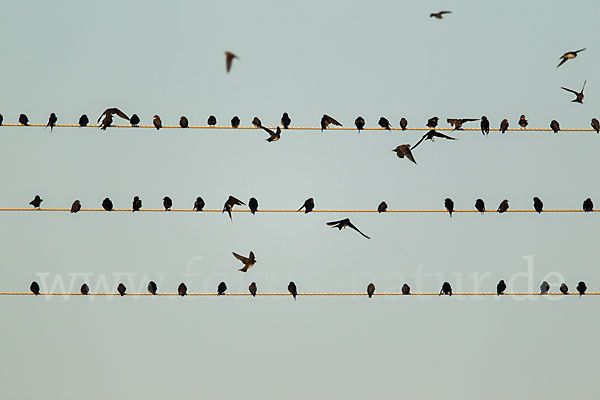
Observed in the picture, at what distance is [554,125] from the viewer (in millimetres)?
4750

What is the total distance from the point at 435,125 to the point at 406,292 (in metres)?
1.10

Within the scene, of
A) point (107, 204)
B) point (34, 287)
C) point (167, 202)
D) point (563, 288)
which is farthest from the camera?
point (563, 288)

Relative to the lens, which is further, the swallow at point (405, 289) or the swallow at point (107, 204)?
the swallow at point (405, 289)

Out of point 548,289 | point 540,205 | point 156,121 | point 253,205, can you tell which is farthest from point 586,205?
point 156,121

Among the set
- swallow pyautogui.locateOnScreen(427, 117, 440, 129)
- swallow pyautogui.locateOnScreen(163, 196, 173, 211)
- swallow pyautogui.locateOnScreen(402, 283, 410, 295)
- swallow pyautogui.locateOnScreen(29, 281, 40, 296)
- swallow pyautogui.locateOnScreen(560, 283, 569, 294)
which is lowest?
swallow pyautogui.locateOnScreen(29, 281, 40, 296)

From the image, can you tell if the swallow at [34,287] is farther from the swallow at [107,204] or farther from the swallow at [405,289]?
the swallow at [405,289]

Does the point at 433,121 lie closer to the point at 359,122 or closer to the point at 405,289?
the point at 359,122

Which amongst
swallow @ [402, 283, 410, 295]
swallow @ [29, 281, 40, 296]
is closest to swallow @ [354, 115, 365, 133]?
swallow @ [402, 283, 410, 295]

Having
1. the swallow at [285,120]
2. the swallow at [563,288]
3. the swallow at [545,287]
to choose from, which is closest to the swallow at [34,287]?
the swallow at [285,120]

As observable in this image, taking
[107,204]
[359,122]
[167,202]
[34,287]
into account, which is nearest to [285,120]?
[359,122]

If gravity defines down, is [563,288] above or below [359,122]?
below

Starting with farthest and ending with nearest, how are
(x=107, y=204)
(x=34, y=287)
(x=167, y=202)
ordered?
(x=167, y=202) < (x=34, y=287) < (x=107, y=204)

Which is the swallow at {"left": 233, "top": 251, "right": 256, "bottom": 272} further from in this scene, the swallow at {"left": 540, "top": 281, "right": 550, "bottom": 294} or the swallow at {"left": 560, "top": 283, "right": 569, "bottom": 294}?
the swallow at {"left": 560, "top": 283, "right": 569, "bottom": 294}

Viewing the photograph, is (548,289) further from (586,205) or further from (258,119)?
(258,119)
